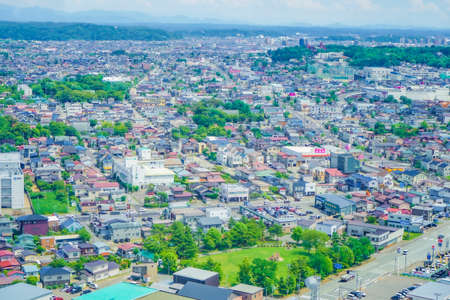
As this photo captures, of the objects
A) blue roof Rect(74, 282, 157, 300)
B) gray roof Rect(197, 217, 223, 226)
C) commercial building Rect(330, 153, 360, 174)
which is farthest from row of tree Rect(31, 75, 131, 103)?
blue roof Rect(74, 282, 157, 300)

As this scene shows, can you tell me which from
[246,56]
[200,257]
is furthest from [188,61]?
[200,257]

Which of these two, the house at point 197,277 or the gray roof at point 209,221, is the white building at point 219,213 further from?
the house at point 197,277

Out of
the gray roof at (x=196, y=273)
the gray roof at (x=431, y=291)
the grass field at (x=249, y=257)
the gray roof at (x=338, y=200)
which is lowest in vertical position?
the grass field at (x=249, y=257)

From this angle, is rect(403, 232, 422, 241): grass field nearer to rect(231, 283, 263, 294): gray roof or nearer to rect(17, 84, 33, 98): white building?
rect(231, 283, 263, 294): gray roof

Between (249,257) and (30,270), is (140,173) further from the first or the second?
(30,270)

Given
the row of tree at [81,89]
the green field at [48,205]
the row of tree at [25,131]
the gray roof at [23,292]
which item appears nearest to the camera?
the gray roof at [23,292]

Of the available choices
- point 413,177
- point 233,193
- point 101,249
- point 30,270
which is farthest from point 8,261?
point 413,177

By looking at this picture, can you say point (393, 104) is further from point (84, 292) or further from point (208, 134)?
point (84, 292)

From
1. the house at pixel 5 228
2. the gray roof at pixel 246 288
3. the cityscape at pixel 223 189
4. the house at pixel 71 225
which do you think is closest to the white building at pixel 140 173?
the cityscape at pixel 223 189
